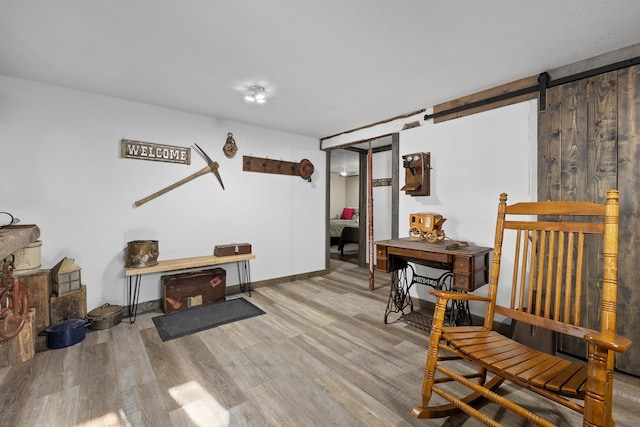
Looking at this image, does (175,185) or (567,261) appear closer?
(567,261)

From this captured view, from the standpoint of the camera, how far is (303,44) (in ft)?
6.75

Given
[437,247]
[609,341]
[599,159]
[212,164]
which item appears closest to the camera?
[609,341]

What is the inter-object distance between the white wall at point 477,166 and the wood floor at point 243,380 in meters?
1.27

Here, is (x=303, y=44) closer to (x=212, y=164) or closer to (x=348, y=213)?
(x=212, y=164)

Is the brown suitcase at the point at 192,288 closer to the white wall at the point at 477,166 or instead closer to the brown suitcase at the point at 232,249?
the brown suitcase at the point at 232,249

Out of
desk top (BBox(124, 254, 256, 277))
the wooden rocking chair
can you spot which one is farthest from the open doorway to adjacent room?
the wooden rocking chair

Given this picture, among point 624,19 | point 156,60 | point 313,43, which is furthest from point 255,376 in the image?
point 624,19

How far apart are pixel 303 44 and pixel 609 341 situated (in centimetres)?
233

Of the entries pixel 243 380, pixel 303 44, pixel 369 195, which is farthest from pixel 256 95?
pixel 243 380

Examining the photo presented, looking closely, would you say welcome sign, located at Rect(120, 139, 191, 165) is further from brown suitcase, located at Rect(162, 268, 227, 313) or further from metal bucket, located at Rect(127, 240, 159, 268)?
brown suitcase, located at Rect(162, 268, 227, 313)

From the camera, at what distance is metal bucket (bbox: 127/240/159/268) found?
3.01m

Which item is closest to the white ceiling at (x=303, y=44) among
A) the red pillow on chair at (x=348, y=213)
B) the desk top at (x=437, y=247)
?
the desk top at (x=437, y=247)

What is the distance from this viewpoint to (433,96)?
299 cm

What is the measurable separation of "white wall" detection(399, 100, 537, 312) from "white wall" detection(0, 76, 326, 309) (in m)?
2.15
